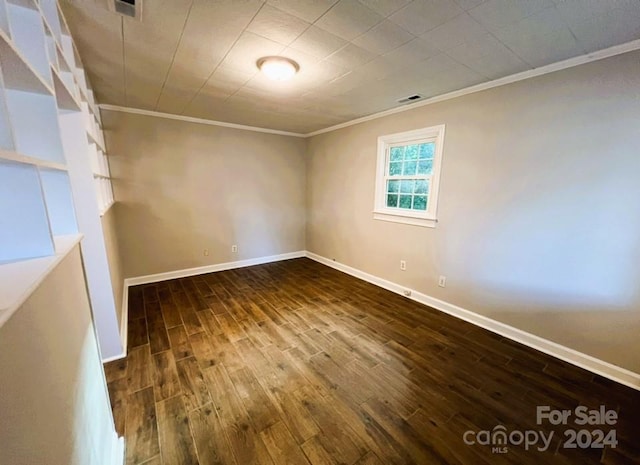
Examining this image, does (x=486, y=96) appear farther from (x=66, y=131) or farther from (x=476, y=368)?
(x=66, y=131)

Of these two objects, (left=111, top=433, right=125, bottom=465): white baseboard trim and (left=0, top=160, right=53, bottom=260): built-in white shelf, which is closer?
(left=0, top=160, right=53, bottom=260): built-in white shelf

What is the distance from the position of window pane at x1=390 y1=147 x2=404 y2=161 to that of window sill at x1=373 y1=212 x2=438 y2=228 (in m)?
0.76

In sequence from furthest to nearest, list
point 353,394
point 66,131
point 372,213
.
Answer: point 372,213, point 353,394, point 66,131

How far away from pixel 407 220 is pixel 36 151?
3205mm

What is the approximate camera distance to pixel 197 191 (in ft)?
13.0

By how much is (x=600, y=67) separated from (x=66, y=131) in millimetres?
3753

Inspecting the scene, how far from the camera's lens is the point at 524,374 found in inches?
78.7

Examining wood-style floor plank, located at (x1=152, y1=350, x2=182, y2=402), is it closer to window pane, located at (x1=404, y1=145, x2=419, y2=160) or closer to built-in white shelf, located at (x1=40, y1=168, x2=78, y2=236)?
built-in white shelf, located at (x1=40, y1=168, x2=78, y2=236)

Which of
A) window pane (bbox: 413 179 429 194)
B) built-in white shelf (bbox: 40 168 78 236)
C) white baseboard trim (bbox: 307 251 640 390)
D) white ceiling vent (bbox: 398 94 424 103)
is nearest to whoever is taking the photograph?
built-in white shelf (bbox: 40 168 78 236)

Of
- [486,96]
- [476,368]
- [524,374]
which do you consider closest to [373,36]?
[486,96]

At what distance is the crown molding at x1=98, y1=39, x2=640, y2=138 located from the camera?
1.79 m

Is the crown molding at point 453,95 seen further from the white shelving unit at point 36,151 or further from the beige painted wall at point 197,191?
the white shelving unit at point 36,151

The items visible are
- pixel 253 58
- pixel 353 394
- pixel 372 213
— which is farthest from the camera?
pixel 372 213

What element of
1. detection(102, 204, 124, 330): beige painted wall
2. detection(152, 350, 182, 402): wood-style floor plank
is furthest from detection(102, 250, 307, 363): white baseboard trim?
detection(152, 350, 182, 402): wood-style floor plank
